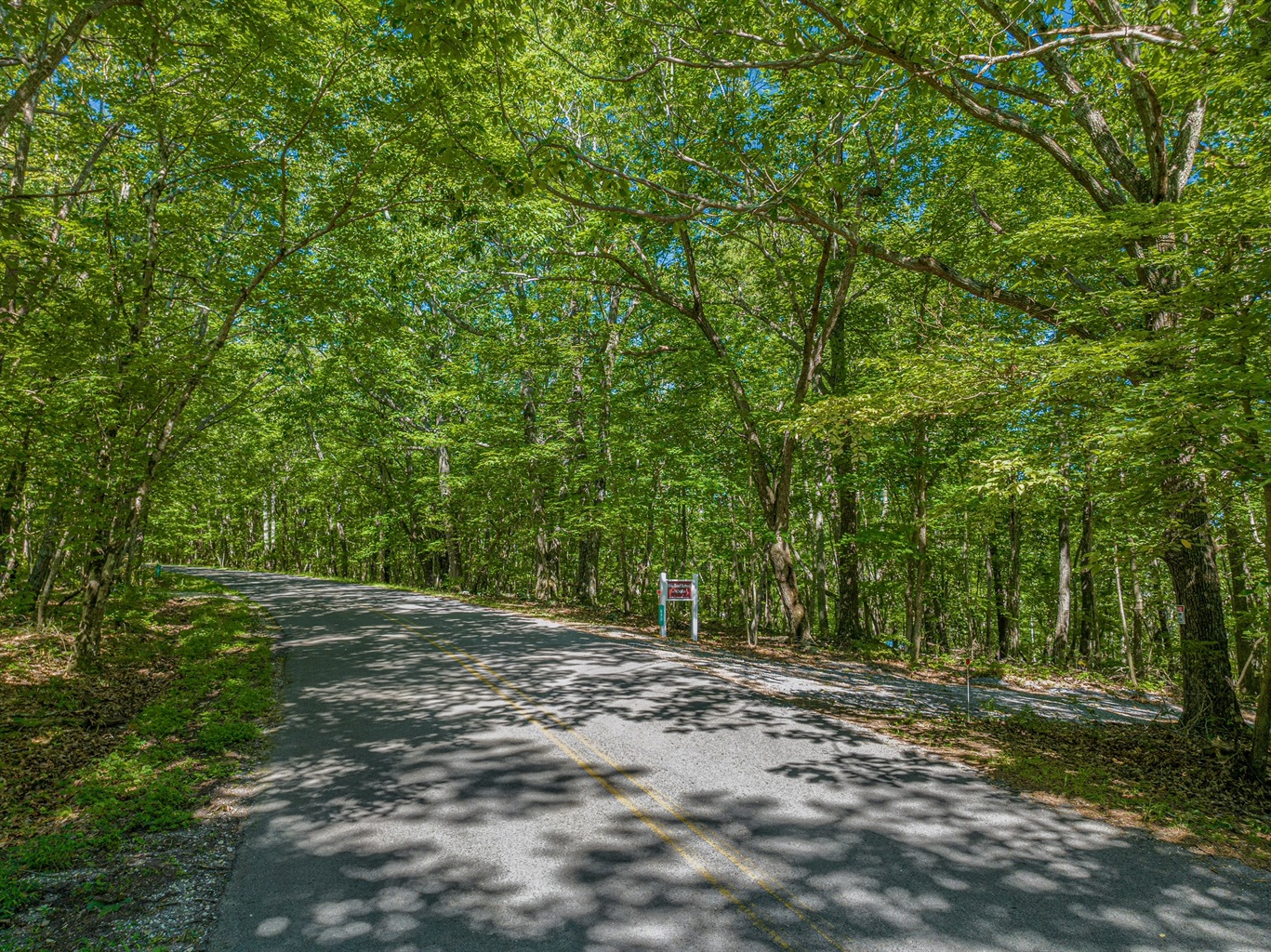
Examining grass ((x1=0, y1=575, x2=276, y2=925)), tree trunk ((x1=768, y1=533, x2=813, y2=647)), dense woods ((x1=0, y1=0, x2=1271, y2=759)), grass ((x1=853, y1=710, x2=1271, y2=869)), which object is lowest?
grass ((x1=0, y1=575, x2=276, y2=925))

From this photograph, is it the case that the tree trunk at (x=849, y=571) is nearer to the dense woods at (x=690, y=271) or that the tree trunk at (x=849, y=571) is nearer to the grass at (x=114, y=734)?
the dense woods at (x=690, y=271)

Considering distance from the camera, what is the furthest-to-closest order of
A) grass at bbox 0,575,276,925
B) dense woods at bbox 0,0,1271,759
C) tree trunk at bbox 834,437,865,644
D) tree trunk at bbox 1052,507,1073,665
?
tree trunk at bbox 1052,507,1073,665 → tree trunk at bbox 834,437,865,644 → dense woods at bbox 0,0,1271,759 → grass at bbox 0,575,276,925

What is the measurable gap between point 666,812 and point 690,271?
11.8m

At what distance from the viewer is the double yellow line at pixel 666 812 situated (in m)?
3.72

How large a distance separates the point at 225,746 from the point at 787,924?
6.31 metres

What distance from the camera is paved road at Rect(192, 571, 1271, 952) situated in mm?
3643

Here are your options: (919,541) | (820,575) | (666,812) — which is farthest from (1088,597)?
(666,812)

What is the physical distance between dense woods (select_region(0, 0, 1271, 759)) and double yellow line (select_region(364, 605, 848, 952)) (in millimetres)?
4707

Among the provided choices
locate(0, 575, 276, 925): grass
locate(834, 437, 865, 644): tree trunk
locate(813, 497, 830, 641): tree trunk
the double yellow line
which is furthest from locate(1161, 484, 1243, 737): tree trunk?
locate(0, 575, 276, 925): grass

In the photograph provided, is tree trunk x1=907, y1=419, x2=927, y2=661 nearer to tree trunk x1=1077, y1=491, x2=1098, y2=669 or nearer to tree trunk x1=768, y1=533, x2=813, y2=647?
tree trunk x1=768, y1=533, x2=813, y2=647

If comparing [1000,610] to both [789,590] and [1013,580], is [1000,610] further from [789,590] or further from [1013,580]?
[789,590]

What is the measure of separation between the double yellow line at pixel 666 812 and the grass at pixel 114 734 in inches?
120

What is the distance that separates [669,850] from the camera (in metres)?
4.49

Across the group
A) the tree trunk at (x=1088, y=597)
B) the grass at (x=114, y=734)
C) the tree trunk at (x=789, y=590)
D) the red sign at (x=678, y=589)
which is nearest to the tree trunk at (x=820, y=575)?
the tree trunk at (x=789, y=590)
